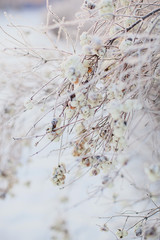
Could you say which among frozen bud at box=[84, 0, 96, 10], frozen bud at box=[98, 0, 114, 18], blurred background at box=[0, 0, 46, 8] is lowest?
frozen bud at box=[98, 0, 114, 18]

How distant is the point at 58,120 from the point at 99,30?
26 cm

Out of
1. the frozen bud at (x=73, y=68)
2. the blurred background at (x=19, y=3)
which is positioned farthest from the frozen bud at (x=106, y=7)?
the blurred background at (x=19, y=3)

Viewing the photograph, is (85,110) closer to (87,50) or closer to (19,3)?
(87,50)

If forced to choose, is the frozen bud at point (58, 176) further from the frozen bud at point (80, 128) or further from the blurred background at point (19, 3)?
the blurred background at point (19, 3)

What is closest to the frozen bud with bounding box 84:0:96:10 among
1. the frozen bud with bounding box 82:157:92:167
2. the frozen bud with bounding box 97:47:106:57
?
the frozen bud with bounding box 97:47:106:57

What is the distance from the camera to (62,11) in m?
2.75

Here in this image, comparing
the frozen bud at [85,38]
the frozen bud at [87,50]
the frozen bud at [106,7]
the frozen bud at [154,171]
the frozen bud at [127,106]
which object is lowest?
the frozen bud at [154,171]

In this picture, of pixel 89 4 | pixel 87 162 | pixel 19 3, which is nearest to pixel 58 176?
pixel 87 162

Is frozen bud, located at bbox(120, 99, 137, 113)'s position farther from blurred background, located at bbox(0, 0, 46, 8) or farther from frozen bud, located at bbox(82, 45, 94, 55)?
blurred background, located at bbox(0, 0, 46, 8)

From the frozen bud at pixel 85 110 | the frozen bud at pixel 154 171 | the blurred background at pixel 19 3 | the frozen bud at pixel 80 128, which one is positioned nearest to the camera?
the frozen bud at pixel 154 171

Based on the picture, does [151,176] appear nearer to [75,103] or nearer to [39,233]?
[75,103]

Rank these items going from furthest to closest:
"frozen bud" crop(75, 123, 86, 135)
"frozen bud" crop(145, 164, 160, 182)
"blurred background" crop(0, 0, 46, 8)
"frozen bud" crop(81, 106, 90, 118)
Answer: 1. "blurred background" crop(0, 0, 46, 8)
2. "frozen bud" crop(75, 123, 86, 135)
3. "frozen bud" crop(81, 106, 90, 118)
4. "frozen bud" crop(145, 164, 160, 182)

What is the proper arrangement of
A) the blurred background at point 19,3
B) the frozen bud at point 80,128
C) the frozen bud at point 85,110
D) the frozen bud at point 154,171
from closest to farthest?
the frozen bud at point 154,171 < the frozen bud at point 85,110 < the frozen bud at point 80,128 < the blurred background at point 19,3

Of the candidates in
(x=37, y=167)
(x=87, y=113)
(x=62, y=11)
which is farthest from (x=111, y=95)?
(x=62, y=11)
